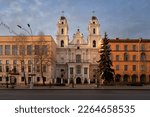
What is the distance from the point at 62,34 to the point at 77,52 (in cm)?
855

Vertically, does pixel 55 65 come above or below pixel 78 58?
below

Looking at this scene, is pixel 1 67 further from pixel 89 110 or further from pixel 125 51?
pixel 89 110

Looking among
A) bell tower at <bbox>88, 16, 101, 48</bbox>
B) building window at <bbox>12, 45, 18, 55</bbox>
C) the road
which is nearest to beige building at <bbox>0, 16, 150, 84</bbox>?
building window at <bbox>12, 45, 18, 55</bbox>

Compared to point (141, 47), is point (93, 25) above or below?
above

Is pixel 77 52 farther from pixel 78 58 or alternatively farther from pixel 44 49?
pixel 44 49

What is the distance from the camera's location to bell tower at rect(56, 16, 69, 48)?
10131 centimetres

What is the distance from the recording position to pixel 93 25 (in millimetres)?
101812

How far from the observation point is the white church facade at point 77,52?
95.2 metres

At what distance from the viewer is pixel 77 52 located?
9988 centimetres

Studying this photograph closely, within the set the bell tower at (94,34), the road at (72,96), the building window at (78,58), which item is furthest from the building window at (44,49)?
the road at (72,96)

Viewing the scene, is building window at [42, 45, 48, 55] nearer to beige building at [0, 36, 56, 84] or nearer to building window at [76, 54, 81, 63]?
beige building at [0, 36, 56, 84]

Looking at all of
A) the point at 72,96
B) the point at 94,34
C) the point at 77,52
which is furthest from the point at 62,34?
the point at 72,96

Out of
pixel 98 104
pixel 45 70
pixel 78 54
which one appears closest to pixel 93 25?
pixel 78 54

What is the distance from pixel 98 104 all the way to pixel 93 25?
9394 centimetres
